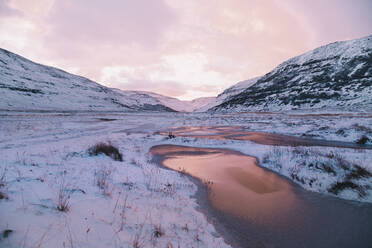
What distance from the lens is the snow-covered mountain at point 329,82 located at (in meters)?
79.4

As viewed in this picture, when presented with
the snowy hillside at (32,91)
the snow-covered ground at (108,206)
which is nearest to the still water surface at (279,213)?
the snow-covered ground at (108,206)

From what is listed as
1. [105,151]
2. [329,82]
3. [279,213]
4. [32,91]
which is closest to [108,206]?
[279,213]

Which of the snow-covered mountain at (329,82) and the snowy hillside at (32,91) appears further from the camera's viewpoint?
the snowy hillside at (32,91)

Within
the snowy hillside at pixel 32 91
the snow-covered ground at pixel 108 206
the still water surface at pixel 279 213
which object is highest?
the snowy hillside at pixel 32 91

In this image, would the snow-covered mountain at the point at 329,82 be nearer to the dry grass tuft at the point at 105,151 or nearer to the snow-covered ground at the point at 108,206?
the snow-covered ground at the point at 108,206

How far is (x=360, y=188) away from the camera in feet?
18.7

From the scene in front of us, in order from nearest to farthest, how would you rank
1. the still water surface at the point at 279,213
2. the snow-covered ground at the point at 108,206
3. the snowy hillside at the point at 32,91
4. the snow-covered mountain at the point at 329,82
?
1. the snow-covered ground at the point at 108,206
2. the still water surface at the point at 279,213
3. the snow-covered mountain at the point at 329,82
4. the snowy hillside at the point at 32,91

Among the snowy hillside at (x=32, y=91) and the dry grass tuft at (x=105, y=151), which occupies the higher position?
the snowy hillside at (x=32, y=91)

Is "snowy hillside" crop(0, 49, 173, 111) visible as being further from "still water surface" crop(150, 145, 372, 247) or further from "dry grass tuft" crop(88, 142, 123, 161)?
"still water surface" crop(150, 145, 372, 247)

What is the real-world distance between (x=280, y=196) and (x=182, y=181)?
3.55m

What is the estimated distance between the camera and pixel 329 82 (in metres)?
102

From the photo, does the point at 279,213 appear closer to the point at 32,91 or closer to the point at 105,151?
the point at 105,151

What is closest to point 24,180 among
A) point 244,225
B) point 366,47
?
point 244,225

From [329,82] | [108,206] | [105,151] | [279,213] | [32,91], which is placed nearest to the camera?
[108,206]
